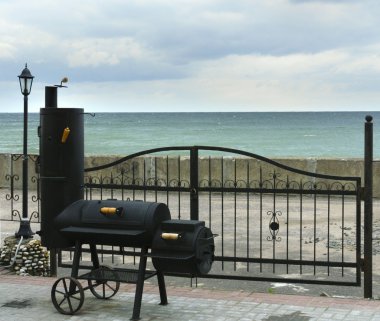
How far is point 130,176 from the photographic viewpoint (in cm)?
2164

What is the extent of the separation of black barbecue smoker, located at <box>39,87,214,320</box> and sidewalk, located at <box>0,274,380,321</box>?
0.16m

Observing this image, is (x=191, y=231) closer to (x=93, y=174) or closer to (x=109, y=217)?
(x=109, y=217)

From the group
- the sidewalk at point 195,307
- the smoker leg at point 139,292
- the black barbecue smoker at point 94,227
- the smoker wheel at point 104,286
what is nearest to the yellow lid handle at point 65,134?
the black barbecue smoker at point 94,227

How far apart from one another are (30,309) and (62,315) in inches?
17.6

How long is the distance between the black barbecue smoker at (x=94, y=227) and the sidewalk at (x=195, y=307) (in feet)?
0.54

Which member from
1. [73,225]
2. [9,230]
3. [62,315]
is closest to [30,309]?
[62,315]

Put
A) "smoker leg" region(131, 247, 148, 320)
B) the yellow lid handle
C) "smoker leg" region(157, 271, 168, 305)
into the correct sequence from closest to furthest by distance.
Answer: "smoker leg" region(131, 247, 148, 320) < "smoker leg" region(157, 271, 168, 305) < the yellow lid handle

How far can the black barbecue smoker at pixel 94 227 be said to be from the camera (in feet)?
24.4

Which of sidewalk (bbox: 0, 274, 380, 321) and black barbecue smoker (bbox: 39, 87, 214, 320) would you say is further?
sidewalk (bbox: 0, 274, 380, 321)

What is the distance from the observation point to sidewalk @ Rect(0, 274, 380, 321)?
7648 mm

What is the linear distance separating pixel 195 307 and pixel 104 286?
1126 millimetres

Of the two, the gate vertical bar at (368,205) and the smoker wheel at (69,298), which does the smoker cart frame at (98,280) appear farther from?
the gate vertical bar at (368,205)

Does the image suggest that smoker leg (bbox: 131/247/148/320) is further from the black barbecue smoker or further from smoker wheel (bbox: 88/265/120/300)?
smoker wheel (bbox: 88/265/120/300)

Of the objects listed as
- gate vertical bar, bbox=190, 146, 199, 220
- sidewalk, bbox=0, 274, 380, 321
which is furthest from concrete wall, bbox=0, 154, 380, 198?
sidewalk, bbox=0, 274, 380, 321
